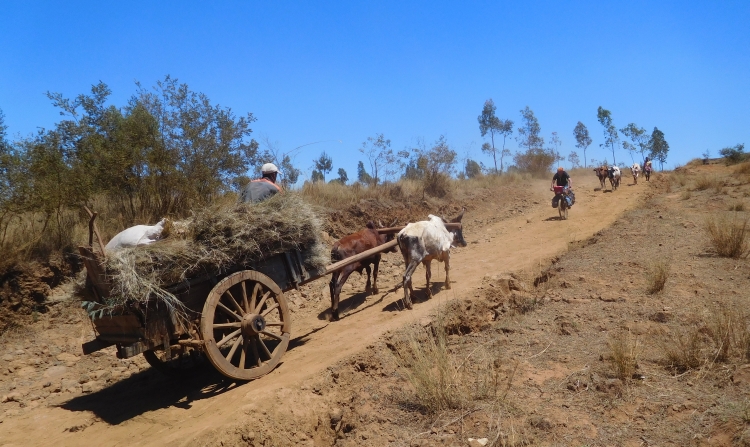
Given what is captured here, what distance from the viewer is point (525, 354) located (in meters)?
6.03

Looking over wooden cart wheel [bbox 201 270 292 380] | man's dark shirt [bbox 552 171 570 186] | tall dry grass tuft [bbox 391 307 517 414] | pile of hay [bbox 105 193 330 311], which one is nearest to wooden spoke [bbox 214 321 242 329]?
wooden cart wheel [bbox 201 270 292 380]

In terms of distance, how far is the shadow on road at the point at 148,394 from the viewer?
241 inches

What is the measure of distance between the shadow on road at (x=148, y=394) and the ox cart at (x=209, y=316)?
30 centimetres

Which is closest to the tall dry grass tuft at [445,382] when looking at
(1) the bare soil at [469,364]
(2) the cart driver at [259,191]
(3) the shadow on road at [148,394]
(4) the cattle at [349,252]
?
(1) the bare soil at [469,364]

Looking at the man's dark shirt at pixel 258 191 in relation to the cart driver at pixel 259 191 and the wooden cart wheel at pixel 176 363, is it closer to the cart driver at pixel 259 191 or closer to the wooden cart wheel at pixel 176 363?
the cart driver at pixel 259 191

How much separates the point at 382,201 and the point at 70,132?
951cm

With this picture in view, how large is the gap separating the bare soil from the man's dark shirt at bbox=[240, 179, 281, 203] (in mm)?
2216

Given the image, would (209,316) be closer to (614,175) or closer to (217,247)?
(217,247)

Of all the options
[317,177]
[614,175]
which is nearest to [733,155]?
[614,175]

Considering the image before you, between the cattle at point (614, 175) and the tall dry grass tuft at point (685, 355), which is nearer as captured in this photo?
the tall dry grass tuft at point (685, 355)

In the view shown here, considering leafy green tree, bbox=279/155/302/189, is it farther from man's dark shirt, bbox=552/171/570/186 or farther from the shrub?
the shrub

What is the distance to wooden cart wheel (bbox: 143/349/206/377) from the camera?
6957mm

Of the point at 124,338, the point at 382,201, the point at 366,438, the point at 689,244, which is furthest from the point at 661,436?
the point at 382,201

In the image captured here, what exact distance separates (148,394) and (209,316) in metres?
1.91
